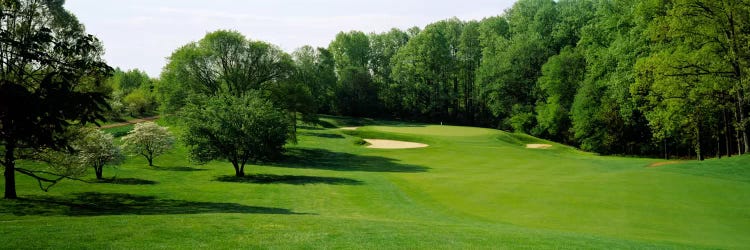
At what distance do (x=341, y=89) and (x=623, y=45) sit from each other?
2500 inches

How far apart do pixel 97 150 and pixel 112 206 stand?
8188mm

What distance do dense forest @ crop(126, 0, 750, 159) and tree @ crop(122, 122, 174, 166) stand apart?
1683 cm

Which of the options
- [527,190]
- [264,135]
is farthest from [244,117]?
[527,190]

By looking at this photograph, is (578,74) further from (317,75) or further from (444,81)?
(317,75)

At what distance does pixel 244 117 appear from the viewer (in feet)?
123

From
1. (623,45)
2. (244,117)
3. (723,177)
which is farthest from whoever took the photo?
(623,45)

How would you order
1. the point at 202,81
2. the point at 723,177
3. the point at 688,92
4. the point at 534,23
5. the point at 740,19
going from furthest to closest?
1. the point at 534,23
2. the point at 202,81
3. the point at 688,92
4. the point at 740,19
5. the point at 723,177

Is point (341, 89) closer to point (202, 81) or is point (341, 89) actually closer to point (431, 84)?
point (431, 84)

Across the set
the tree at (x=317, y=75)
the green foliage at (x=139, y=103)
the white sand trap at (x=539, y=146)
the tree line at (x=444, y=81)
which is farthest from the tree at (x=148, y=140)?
the tree at (x=317, y=75)

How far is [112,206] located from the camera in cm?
2266

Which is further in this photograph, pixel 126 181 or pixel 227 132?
pixel 227 132

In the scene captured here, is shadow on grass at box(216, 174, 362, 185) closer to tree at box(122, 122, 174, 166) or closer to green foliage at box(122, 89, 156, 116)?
tree at box(122, 122, 174, 166)

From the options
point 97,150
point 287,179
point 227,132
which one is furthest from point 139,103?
point 287,179

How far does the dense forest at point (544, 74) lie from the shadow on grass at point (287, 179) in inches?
849
